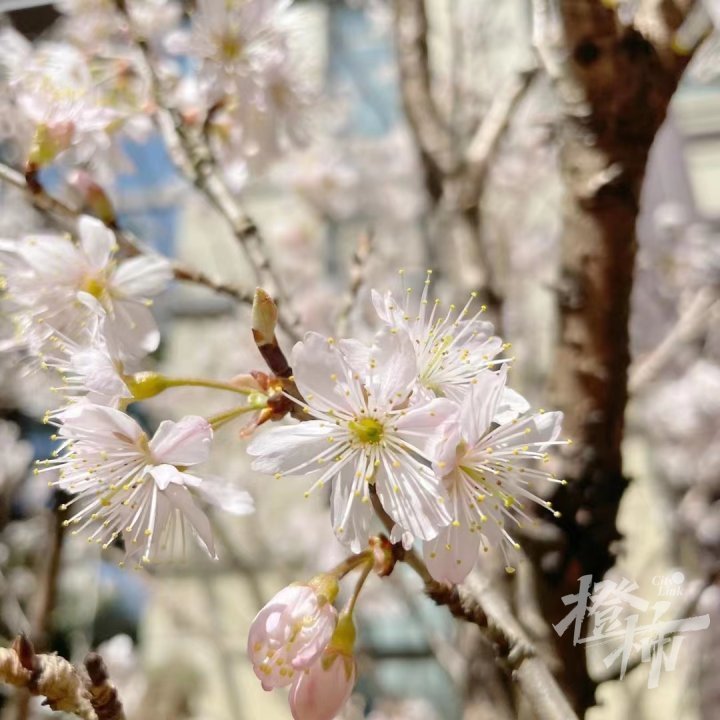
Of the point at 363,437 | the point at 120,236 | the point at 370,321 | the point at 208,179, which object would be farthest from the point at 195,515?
the point at 370,321

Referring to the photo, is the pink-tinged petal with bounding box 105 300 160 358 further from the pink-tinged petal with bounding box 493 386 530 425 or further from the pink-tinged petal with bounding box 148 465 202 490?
the pink-tinged petal with bounding box 493 386 530 425

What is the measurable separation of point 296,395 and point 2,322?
1.36 feet

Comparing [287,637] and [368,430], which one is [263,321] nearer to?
[368,430]

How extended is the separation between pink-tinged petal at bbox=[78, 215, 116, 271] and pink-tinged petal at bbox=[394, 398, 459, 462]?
1.08 ft

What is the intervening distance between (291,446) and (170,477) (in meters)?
0.08

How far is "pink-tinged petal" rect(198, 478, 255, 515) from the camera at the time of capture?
474 mm

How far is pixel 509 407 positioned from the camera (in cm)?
46

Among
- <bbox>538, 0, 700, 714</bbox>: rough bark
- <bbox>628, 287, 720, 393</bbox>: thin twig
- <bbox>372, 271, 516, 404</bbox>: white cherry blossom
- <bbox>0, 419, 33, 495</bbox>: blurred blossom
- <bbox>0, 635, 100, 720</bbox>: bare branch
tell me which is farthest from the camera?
<bbox>0, 419, 33, 495</bbox>: blurred blossom

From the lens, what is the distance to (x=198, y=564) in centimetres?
305

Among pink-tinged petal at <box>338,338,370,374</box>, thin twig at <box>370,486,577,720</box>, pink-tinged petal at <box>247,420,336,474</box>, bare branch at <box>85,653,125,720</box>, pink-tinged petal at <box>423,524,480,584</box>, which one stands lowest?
thin twig at <box>370,486,577,720</box>

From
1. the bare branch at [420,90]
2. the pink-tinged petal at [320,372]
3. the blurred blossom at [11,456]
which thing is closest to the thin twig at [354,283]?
the pink-tinged petal at [320,372]

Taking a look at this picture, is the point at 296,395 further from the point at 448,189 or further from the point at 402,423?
the point at 448,189

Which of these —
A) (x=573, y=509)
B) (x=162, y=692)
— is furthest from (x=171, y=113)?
(x=162, y=692)

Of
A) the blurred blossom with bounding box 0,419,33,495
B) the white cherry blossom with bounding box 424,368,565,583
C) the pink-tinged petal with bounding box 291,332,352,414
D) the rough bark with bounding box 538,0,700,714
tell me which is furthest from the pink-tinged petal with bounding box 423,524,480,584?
the blurred blossom with bounding box 0,419,33,495
